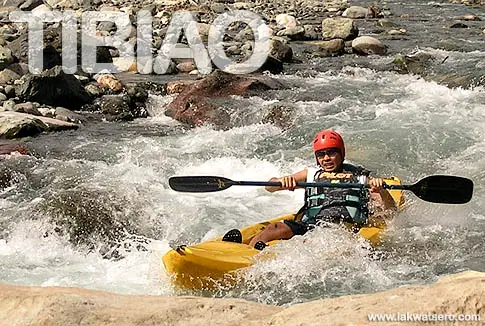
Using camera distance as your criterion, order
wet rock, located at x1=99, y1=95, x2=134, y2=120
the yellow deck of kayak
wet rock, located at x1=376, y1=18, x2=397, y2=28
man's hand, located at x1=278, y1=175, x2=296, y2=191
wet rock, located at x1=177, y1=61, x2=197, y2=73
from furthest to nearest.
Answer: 1. wet rock, located at x1=376, y1=18, x2=397, y2=28
2. wet rock, located at x1=177, y1=61, x2=197, y2=73
3. wet rock, located at x1=99, y1=95, x2=134, y2=120
4. man's hand, located at x1=278, y1=175, x2=296, y2=191
5. the yellow deck of kayak

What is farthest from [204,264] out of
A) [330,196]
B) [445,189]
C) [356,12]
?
[356,12]

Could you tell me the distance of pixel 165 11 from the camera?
21.6 metres

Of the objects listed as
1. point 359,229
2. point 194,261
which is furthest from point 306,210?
point 194,261

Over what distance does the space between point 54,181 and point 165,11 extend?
1570 cm

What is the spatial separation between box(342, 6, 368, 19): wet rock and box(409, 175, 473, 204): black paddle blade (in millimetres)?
17270

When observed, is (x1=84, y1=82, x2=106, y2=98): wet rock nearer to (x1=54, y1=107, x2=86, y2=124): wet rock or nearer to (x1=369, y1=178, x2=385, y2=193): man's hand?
(x1=54, y1=107, x2=86, y2=124): wet rock

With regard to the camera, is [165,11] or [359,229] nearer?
[359,229]

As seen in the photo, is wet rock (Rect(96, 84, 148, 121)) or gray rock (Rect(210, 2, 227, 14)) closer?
wet rock (Rect(96, 84, 148, 121))

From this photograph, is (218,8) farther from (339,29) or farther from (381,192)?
(381,192)

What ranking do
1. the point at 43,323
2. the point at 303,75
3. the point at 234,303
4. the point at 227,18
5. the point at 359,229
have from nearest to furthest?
the point at 43,323
the point at 234,303
the point at 359,229
the point at 303,75
the point at 227,18

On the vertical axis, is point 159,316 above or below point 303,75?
above

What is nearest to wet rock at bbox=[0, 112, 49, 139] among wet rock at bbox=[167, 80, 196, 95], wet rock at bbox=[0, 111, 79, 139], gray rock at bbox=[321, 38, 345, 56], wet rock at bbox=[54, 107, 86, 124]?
wet rock at bbox=[0, 111, 79, 139]

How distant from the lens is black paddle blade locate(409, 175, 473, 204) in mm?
4840

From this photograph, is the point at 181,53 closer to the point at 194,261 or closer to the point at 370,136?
the point at 370,136
